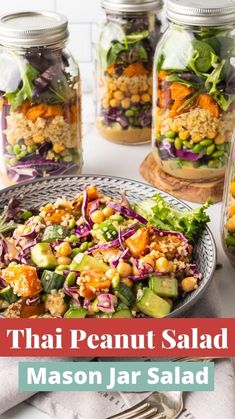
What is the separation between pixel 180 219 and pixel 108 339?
0.38 meters

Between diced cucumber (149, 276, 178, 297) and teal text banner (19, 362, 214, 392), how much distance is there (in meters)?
0.15

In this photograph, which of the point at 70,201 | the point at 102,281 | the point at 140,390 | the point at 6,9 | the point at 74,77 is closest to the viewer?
the point at 140,390

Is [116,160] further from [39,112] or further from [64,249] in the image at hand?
[64,249]

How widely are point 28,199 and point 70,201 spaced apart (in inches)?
4.3

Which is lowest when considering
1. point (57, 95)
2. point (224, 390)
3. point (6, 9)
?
point (224, 390)

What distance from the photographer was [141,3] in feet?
6.97

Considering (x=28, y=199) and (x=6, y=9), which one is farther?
(x=6, y=9)

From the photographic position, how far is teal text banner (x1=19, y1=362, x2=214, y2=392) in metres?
1.36

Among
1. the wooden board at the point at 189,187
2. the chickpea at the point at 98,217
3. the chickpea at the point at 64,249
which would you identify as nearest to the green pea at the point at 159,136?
the wooden board at the point at 189,187

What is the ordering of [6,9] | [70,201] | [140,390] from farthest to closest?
[6,9]
[70,201]
[140,390]

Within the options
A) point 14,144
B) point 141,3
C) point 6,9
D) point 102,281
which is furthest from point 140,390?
point 6,9

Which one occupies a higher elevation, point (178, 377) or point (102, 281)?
point (102, 281)

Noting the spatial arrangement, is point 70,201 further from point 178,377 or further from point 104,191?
point 178,377

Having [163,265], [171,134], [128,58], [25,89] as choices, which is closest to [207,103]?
[171,134]
